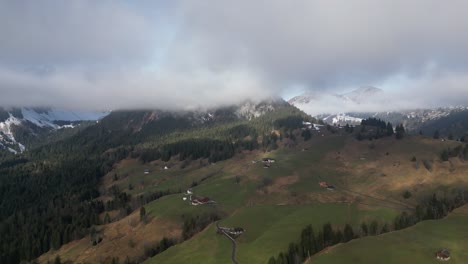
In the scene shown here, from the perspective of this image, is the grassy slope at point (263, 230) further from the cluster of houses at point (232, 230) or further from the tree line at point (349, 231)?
the tree line at point (349, 231)

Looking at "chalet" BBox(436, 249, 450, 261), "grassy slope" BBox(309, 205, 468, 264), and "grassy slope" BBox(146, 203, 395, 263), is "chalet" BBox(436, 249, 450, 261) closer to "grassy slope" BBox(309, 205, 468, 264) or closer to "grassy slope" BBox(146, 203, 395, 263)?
"grassy slope" BBox(309, 205, 468, 264)

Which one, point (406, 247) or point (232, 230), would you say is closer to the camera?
point (406, 247)

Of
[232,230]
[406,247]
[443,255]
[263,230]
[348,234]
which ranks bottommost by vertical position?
[263,230]

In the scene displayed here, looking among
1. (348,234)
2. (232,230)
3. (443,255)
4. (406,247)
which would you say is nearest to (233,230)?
(232,230)

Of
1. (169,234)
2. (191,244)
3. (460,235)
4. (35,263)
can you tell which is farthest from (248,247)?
(35,263)

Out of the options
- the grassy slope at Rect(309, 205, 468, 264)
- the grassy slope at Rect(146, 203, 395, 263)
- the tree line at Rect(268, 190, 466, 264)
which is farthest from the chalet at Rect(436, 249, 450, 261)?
the grassy slope at Rect(146, 203, 395, 263)

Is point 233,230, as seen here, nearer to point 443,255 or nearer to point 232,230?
point 232,230
